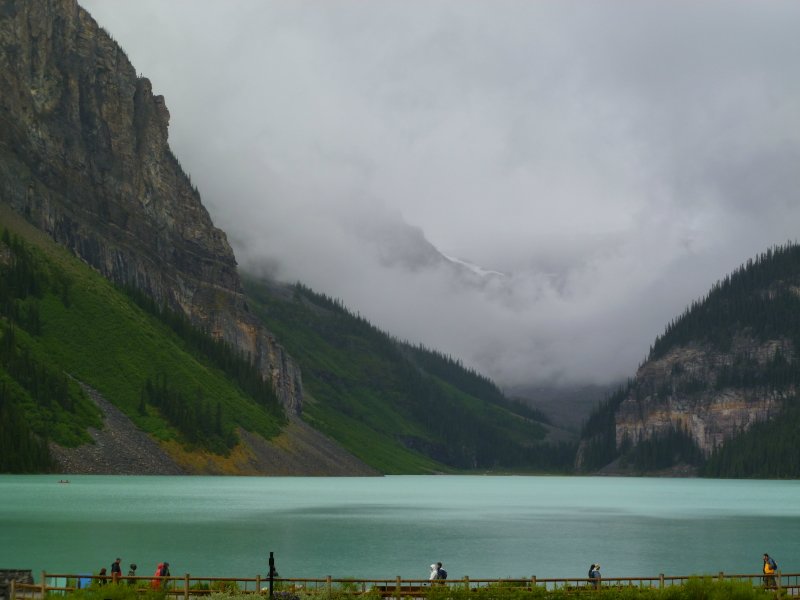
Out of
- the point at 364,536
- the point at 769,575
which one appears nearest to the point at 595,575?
the point at 769,575

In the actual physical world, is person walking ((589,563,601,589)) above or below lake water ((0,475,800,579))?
below

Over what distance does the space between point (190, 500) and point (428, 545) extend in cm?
6288

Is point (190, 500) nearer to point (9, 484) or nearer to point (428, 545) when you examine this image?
point (9, 484)

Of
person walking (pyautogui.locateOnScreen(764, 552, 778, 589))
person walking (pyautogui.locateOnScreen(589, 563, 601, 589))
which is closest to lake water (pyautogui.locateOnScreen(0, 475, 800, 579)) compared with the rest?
person walking (pyautogui.locateOnScreen(589, 563, 601, 589))

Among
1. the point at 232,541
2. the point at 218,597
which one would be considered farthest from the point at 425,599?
the point at 232,541

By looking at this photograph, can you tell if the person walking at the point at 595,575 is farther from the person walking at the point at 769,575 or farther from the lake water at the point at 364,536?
the lake water at the point at 364,536

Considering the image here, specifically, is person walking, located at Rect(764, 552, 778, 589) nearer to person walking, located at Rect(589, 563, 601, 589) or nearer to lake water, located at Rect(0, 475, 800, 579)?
person walking, located at Rect(589, 563, 601, 589)

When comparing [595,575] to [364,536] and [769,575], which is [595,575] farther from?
[364,536]

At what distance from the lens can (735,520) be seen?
144 metres

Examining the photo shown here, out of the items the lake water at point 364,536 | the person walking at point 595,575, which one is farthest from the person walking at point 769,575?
the lake water at point 364,536

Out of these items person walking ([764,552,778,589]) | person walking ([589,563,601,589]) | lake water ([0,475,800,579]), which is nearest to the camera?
person walking ([589,563,601,589])

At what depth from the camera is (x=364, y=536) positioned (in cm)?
10938

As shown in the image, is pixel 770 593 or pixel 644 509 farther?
pixel 644 509

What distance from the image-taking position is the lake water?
85.5m
